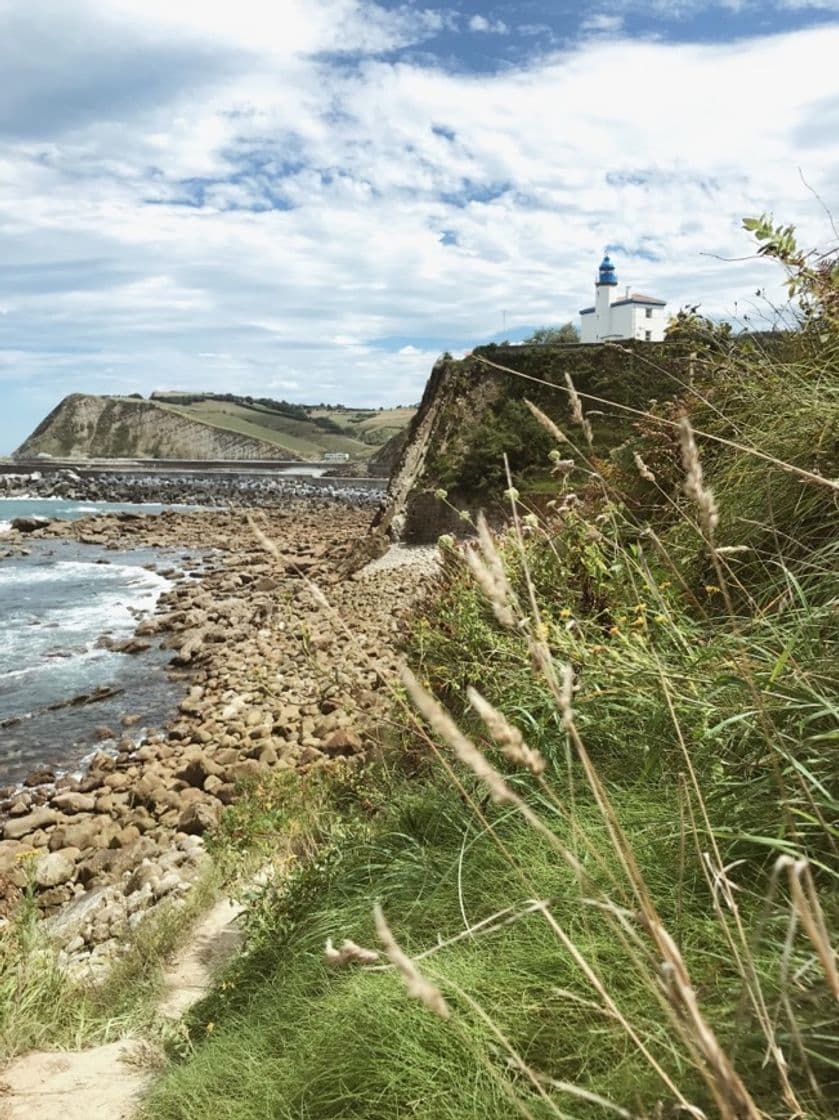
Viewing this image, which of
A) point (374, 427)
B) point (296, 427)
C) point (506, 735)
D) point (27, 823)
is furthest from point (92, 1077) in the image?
point (374, 427)

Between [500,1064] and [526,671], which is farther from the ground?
[526,671]

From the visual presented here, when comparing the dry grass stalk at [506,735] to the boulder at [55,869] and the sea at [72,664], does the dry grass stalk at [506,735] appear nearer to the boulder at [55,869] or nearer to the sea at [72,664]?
the boulder at [55,869]

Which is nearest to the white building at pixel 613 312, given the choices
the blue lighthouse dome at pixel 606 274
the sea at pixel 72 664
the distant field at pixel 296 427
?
the blue lighthouse dome at pixel 606 274

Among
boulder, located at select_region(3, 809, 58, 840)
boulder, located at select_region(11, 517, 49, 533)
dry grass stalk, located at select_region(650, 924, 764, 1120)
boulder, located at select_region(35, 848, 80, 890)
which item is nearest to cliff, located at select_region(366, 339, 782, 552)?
boulder, located at select_region(3, 809, 58, 840)

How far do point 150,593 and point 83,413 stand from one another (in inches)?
4804

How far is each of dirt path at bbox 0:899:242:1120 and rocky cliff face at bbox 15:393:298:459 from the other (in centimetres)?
12656

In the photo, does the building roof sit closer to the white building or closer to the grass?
the white building

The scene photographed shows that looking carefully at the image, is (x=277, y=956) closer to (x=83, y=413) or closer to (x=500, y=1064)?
(x=500, y=1064)

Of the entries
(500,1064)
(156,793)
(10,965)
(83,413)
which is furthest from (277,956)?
(83,413)

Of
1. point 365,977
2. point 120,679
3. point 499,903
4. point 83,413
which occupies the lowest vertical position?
point 120,679

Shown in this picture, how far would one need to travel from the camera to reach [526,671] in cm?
370

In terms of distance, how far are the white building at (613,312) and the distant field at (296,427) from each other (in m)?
101

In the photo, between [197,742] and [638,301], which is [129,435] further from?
[197,742]

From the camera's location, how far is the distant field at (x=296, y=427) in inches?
6156
